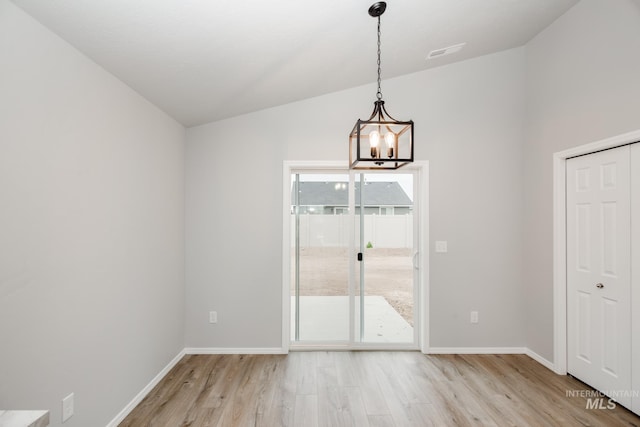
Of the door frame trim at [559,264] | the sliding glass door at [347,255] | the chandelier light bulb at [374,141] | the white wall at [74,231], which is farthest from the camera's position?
the sliding glass door at [347,255]

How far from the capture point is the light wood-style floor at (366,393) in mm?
2562

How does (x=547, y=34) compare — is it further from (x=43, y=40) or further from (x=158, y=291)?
(x=158, y=291)

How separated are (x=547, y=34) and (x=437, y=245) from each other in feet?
7.82

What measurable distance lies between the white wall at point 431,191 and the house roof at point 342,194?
0.31 m

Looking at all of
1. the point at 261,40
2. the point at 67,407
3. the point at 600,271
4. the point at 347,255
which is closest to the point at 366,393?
the point at 347,255

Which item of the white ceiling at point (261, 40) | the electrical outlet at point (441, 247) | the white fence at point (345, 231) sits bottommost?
the electrical outlet at point (441, 247)

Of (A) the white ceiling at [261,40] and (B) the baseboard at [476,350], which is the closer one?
(A) the white ceiling at [261,40]

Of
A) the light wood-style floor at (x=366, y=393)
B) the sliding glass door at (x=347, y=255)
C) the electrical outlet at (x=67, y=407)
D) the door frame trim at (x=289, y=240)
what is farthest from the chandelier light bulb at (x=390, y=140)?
the electrical outlet at (x=67, y=407)

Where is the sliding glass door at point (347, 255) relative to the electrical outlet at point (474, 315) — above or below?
above

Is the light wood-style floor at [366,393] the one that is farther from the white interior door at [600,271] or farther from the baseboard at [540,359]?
the white interior door at [600,271]

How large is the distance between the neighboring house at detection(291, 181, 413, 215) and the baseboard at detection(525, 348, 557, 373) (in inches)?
77.5

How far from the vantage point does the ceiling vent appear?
3383 millimetres

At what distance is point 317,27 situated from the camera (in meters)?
2.46

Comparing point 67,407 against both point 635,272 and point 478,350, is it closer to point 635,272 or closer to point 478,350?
point 478,350
